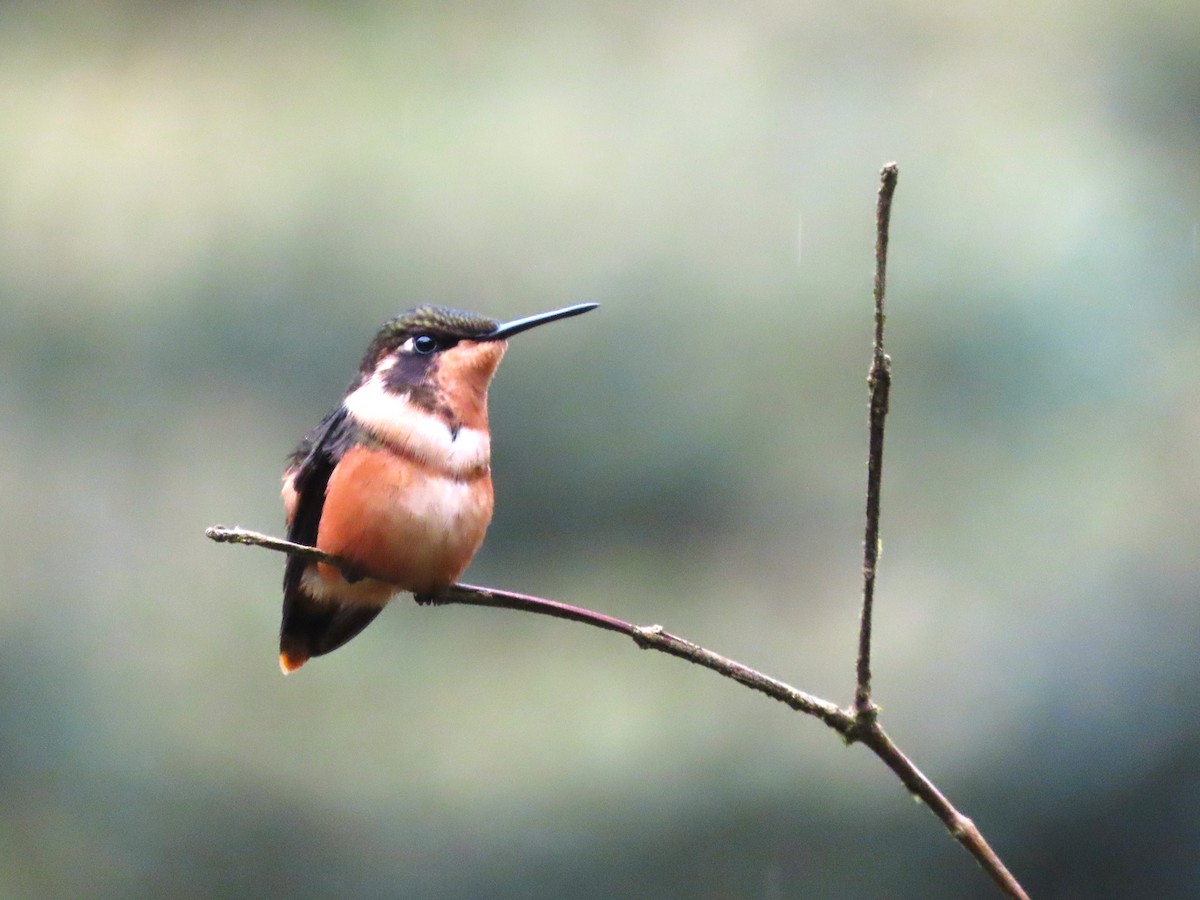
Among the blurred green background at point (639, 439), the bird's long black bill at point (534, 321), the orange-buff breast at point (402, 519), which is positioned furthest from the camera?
the blurred green background at point (639, 439)

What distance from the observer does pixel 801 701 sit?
0.65 meters

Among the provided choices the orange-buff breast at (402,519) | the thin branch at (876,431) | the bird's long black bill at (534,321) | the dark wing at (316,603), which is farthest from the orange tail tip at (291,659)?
the thin branch at (876,431)

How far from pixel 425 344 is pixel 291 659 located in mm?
305

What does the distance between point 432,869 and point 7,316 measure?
1.77 m

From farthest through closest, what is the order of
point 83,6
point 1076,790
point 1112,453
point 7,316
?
1. point 83,6
2. point 7,316
3. point 1112,453
4. point 1076,790

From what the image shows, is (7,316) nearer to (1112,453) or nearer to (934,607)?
(934,607)

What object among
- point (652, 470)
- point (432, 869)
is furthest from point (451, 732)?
point (652, 470)

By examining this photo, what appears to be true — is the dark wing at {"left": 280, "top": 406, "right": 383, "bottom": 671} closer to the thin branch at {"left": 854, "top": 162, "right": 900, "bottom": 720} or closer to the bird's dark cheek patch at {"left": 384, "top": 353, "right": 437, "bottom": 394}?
the bird's dark cheek patch at {"left": 384, "top": 353, "right": 437, "bottom": 394}

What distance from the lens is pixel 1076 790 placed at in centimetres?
233

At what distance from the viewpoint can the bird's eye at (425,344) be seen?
3.60 ft

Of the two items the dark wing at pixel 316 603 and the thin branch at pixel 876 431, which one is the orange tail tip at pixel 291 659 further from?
the thin branch at pixel 876 431

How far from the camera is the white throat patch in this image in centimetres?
105

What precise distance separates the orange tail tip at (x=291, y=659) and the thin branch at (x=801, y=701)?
373 mm

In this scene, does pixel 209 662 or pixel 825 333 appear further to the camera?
pixel 825 333
